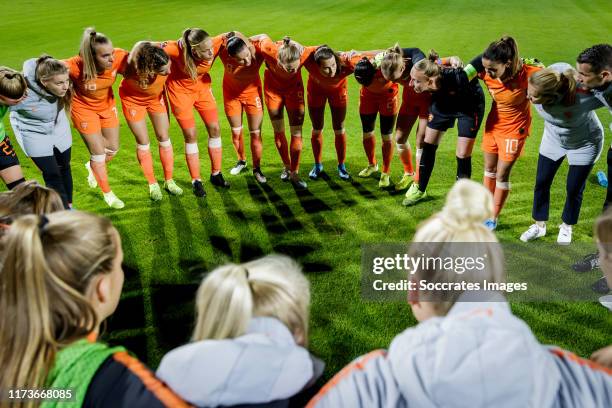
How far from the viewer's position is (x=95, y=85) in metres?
4.61

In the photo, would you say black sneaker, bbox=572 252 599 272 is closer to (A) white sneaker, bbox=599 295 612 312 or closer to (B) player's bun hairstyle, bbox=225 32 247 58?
(A) white sneaker, bbox=599 295 612 312

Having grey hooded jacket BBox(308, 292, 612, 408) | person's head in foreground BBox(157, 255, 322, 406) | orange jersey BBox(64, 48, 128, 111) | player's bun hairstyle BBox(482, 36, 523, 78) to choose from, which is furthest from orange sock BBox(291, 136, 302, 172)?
grey hooded jacket BBox(308, 292, 612, 408)

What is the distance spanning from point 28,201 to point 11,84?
2.02m

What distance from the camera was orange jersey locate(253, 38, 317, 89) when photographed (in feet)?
16.4

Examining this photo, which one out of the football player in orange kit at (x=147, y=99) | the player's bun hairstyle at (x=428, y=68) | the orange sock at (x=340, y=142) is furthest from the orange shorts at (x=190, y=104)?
the player's bun hairstyle at (x=428, y=68)

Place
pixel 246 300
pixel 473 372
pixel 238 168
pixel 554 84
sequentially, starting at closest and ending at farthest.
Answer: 1. pixel 473 372
2. pixel 246 300
3. pixel 554 84
4. pixel 238 168

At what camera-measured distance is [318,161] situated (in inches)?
230

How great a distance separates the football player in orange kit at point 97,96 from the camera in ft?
14.2

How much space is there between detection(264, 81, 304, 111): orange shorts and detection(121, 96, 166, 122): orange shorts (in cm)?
123

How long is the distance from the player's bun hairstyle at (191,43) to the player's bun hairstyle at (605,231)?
397cm

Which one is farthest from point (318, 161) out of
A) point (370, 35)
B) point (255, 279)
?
point (370, 35)

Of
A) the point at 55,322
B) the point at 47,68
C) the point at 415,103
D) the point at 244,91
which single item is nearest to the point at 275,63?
the point at 244,91

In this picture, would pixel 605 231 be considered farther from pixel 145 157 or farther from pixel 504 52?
pixel 145 157

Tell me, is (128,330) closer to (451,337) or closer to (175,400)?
(175,400)
